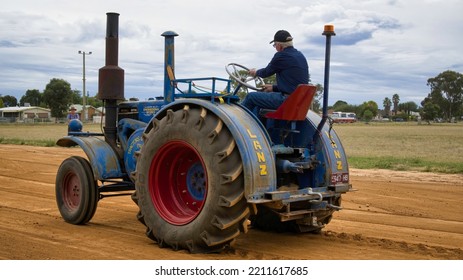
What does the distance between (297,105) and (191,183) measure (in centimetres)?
155

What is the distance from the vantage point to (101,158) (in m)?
8.24

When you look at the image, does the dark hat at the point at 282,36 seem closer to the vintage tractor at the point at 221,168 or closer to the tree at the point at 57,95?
the vintage tractor at the point at 221,168

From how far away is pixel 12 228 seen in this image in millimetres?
7797

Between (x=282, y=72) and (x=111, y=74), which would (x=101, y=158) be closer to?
(x=111, y=74)

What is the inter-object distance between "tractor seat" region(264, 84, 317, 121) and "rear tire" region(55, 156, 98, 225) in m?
3.06

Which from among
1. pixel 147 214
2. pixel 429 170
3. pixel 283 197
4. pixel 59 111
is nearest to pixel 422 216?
pixel 283 197

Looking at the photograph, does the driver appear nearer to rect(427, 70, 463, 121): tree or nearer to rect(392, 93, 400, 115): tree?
rect(427, 70, 463, 121): tree

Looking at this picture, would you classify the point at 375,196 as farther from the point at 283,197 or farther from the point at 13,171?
the point at 13,171

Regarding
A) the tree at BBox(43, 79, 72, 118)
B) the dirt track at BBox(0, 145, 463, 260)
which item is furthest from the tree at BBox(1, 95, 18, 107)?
the dirt track at BBox(0, 145, 463, 260)

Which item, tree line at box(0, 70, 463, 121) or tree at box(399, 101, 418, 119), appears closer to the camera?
tree line at box(0, 70, 463, 121)

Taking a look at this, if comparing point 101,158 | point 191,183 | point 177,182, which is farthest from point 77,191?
point 191,183

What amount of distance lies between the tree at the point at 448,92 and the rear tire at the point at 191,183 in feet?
374

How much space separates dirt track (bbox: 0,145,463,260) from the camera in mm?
6441

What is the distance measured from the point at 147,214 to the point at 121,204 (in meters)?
3.89
